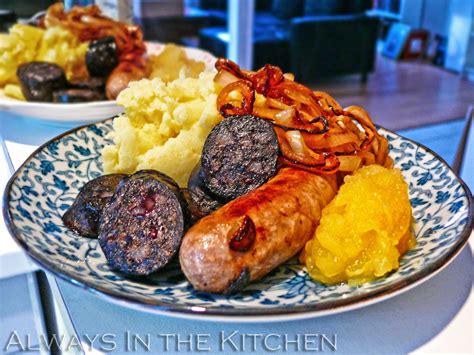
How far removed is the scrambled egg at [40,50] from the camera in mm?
2246

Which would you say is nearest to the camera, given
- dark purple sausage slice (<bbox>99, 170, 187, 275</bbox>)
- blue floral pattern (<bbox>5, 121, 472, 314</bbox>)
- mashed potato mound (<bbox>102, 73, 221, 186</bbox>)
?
blue floral pattern (<bbox>5, 121, 472, 314</bbox>)

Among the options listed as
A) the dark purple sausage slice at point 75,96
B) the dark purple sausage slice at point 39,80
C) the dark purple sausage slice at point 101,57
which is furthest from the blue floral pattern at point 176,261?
the dark purple sausage slice at point 101,57

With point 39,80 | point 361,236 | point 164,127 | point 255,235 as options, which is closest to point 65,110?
point 39,80

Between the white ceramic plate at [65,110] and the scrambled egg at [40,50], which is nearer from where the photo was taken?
the white ceramic plate at [65,110]

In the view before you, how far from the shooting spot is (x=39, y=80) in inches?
81.2

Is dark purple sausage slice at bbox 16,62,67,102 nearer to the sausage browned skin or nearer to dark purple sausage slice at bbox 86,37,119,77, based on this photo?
dark purple sausage slice at bbox 86,37,119,77

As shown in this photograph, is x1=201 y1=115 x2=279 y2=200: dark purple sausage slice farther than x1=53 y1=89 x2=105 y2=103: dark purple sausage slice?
No

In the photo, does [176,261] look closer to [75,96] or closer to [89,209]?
[89,209]

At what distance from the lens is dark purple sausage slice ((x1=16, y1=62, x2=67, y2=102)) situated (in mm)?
2068

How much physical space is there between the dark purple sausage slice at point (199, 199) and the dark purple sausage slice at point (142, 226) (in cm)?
7

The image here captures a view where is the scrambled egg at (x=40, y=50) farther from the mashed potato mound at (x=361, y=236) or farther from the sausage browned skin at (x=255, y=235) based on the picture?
the mashed potato mound at (x=361, y=236)

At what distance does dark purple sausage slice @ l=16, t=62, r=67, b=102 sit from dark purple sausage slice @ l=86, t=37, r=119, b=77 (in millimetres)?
158

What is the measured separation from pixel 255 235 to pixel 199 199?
274 mm

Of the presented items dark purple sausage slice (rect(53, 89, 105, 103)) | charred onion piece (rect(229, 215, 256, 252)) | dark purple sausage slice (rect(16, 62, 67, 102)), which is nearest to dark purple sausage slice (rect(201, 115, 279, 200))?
charred onion piece (rect(229, 215, 256, 252))
